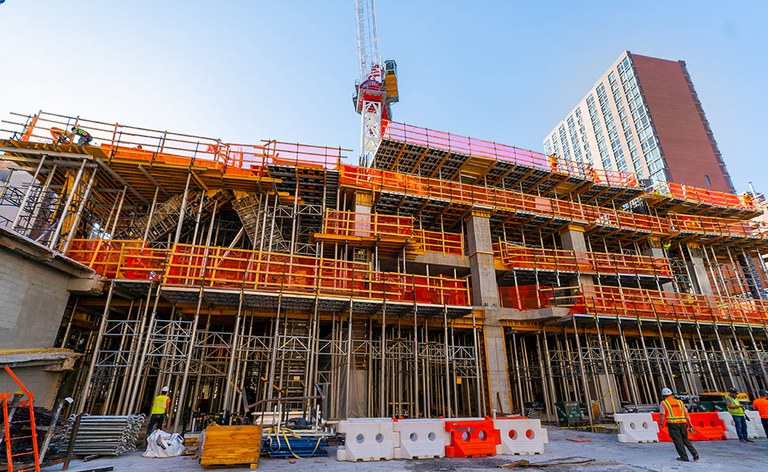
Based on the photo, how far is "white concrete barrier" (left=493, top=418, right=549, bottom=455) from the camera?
9.68 metres

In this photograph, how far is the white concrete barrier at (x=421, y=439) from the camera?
9172mm

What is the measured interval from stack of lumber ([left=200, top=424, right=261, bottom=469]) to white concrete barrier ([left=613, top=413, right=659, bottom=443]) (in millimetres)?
10903

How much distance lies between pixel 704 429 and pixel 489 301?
928 cm

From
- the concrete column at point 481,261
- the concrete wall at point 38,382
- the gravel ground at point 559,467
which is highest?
the concrete column at point 481,261

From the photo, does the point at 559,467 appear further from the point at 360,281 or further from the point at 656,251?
the point at 656,251

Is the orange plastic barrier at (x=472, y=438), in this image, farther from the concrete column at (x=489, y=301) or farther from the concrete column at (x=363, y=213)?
the concrete column at (x=363, y=213)

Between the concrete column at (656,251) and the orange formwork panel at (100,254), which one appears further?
the concrete column at (656,251)

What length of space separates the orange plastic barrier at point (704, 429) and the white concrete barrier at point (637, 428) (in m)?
0.29

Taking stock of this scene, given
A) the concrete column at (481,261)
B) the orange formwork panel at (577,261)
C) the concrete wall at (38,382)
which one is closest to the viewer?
the concrete wall at (38,382)

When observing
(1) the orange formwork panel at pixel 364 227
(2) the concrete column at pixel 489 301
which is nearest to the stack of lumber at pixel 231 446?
(1) the orange formwork panel at pixel 364 227

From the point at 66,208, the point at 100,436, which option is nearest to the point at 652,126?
the point at 66,208

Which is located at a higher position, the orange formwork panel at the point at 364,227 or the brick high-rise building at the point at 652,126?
the brick high-rise building at the point at 652,126

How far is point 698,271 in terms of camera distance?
90.5 feet

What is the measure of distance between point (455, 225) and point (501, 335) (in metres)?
8.30
